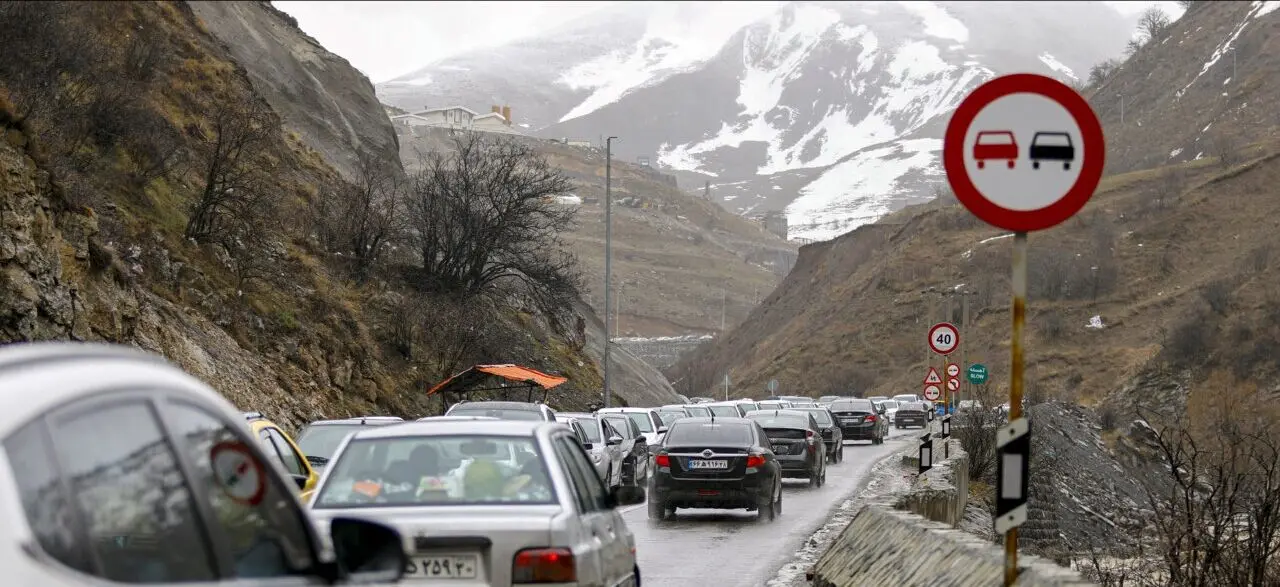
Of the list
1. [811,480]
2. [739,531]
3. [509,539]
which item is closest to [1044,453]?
[811,480]

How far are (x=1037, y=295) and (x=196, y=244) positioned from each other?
75.9 meters

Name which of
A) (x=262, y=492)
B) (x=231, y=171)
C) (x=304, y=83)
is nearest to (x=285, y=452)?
(x=262, y=492)

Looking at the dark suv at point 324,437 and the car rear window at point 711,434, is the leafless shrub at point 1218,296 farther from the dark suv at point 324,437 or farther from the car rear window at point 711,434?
the dark suv at point 324,437

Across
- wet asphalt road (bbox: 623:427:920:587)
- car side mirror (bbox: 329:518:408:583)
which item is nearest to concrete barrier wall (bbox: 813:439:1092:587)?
wet asphalt road (bbox: 623:427:920:587)

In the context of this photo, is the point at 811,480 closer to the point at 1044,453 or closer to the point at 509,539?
the point at 1044,453

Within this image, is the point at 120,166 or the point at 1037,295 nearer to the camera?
the point at 120,166

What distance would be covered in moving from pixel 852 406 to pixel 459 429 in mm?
48103

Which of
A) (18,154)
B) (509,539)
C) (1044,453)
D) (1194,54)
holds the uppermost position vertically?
(1194,54)

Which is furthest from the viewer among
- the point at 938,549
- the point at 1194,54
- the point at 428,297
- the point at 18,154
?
the point at 1194,54

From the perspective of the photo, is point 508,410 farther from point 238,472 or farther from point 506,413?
point 238,472

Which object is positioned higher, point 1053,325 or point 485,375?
point 1053,325

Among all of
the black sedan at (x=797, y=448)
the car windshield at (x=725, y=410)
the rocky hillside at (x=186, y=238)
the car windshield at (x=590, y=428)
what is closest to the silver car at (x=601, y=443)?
the car windshield at (x=590, y=428)

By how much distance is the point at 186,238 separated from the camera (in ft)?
115

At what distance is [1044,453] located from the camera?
122 ft
